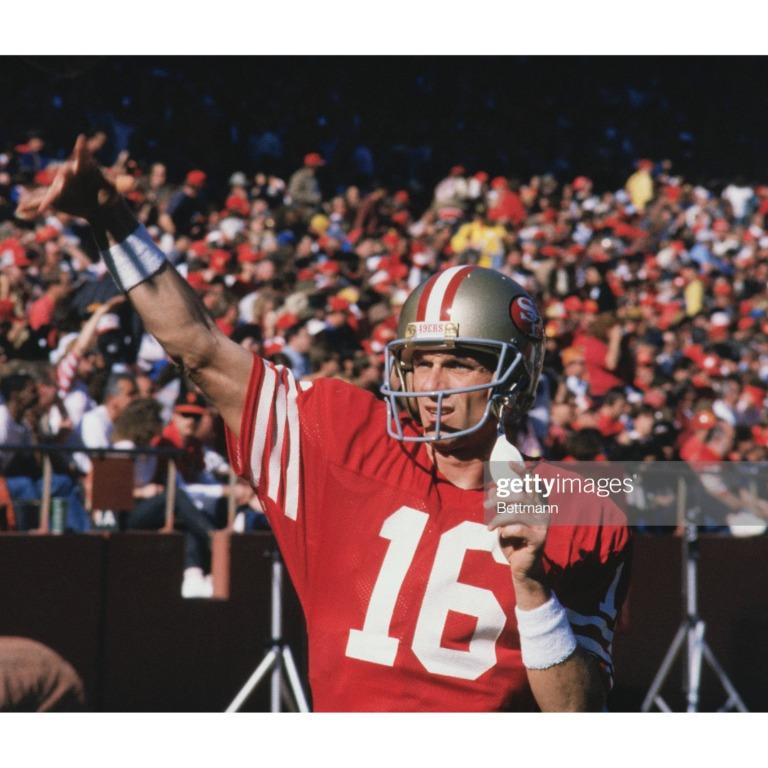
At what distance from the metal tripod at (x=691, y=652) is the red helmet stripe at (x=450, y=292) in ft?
12.2

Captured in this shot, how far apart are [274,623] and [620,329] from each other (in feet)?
12.5

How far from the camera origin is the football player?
88.4 inches

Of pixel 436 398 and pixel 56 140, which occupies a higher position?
pixel 56 140

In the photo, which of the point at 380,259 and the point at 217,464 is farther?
the point at 380,259

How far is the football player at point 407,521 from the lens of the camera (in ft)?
7.36

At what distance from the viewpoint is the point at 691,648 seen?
6105mm

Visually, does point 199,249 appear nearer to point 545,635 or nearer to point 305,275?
point 305,275

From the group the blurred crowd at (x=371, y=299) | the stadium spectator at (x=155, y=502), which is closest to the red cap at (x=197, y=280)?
the blurred crowd at (x=371, y=299)

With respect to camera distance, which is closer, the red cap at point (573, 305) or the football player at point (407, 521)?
the football player at point (407, 521)

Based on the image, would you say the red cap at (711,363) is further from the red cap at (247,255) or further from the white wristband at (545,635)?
the white wristband at (545,635)

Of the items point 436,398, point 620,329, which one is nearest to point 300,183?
point 620,329

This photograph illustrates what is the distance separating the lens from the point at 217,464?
5961 mm

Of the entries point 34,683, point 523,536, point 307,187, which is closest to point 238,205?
point 307,187

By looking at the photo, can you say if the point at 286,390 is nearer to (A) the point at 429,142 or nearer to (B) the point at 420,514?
(B) the point at 420,514
